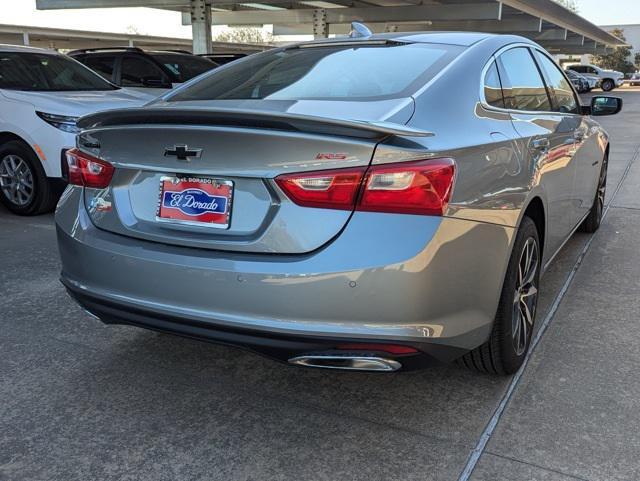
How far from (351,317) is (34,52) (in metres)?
6.53

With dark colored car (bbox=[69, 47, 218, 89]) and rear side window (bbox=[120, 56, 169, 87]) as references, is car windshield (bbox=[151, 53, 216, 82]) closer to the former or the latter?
dark colored car (bbox=[69, 47, 218, 89])

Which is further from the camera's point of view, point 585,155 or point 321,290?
point 585,155

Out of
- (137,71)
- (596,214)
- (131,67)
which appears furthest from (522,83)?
(131,67)

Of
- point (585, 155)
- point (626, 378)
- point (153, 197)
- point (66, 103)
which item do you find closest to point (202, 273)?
point (153, 197)

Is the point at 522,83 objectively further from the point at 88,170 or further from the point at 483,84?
the point at 88,170

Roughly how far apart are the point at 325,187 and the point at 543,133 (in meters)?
1.65

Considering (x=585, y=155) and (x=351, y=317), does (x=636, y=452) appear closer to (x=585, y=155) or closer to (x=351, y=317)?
(x=351, y=317)

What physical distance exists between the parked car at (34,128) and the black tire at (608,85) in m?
43.7

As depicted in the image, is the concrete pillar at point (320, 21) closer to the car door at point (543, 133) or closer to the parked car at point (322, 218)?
the car door at point (543, 133)

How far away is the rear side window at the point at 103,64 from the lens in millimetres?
10031

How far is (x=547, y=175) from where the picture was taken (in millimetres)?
3332

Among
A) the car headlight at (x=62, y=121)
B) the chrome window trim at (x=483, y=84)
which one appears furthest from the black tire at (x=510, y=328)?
the car headlight at (x=62, y=121)

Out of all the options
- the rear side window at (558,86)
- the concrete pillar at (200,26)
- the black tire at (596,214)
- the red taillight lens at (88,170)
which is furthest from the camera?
the concrete pillar at (200,26)

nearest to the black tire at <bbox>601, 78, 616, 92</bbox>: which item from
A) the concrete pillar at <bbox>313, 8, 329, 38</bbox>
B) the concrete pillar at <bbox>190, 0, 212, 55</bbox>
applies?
the concrete pillar at <bbox>313, 8, 329, 38</bbox>
